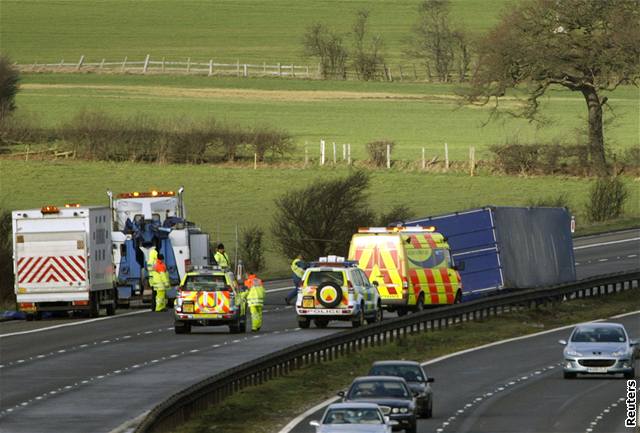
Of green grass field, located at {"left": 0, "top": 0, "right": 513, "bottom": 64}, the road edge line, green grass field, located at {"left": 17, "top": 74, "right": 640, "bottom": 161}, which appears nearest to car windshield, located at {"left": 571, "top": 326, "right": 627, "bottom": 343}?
the road edge line

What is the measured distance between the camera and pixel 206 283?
43750 millimetres

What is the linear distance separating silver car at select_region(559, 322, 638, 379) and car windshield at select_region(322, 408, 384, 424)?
11.9 meters

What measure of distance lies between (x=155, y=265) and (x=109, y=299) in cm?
262

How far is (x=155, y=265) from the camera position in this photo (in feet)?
164

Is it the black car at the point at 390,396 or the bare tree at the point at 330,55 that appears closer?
the black car at the point at 390,396

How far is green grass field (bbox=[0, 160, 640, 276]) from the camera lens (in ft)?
262

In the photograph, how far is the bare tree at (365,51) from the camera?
479 feet

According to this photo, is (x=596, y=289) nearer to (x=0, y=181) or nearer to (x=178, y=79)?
(x=0, y=181)

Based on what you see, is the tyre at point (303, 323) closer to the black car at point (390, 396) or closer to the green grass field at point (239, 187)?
the black car at point (390, 396)

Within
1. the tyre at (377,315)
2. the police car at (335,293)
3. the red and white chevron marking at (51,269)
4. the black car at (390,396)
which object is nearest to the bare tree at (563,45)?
the red and white chevron marking at (51,269)

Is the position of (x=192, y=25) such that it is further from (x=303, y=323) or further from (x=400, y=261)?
(x=303, y=323)

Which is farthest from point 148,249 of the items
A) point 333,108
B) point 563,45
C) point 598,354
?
point 333,108

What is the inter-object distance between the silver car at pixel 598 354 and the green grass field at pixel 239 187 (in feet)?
123

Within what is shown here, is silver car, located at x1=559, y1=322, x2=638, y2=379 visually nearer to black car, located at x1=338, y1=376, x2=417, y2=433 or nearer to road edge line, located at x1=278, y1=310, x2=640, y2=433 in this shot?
road edge line, located at x1=278, y1=310, x2=640, y2=433
